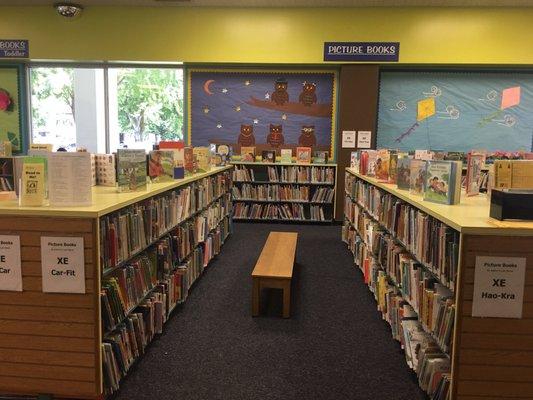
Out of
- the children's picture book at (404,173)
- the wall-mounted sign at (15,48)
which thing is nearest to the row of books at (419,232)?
the children's picture book at (404,173)

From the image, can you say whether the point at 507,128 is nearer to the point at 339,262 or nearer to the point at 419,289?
the point at 339,262

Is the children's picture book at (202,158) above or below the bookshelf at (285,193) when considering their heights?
above

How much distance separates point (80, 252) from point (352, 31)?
293 inches

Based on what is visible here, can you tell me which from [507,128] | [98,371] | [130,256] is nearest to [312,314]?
[130,256]

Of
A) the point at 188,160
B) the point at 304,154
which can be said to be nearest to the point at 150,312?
the point at 188,160

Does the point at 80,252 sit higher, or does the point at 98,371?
the point at 80,252

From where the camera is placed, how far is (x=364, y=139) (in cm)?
900

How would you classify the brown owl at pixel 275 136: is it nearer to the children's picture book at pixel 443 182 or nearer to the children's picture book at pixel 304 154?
the children's picture book at pixel 304 154

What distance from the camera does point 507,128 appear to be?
9.02m

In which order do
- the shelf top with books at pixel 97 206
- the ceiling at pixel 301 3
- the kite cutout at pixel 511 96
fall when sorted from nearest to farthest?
the shelf top with books at pixel 97 206 → the ceiling at pixel 301 3 → the kite cutout at pixel 511 96

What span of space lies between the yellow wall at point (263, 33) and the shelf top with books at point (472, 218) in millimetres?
5959

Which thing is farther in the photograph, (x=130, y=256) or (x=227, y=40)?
(x=227, y=40)

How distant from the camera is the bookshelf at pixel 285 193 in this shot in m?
9.05

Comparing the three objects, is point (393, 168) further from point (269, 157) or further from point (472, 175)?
point (269, 157)
